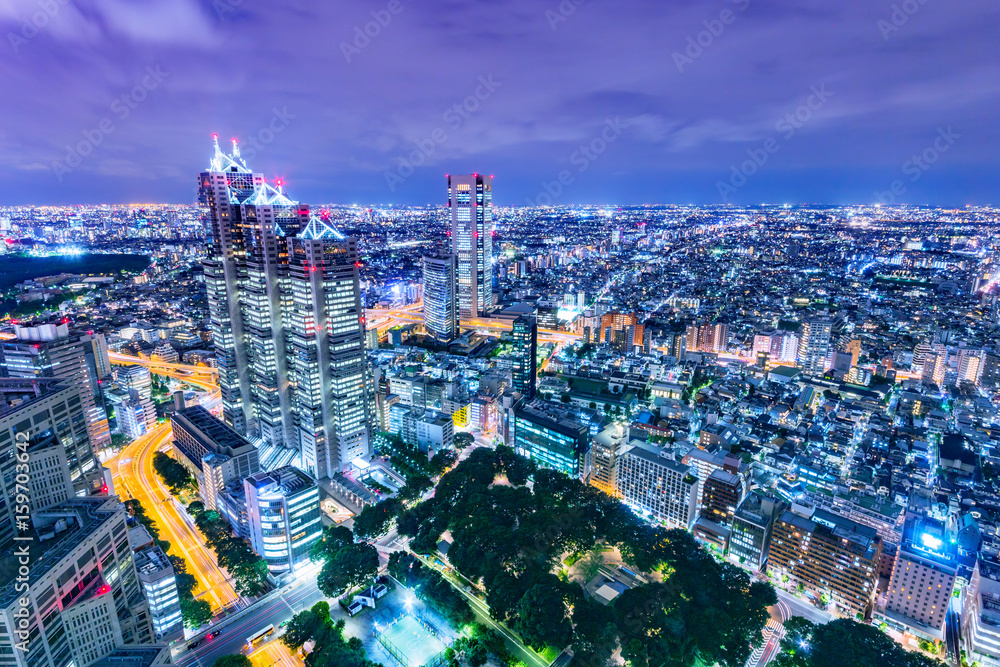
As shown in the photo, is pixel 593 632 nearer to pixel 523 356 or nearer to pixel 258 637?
pixel 258 637

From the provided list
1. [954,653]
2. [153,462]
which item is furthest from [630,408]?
[153,462]

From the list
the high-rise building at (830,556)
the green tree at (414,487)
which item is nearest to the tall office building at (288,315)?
the green tree at (414,487)

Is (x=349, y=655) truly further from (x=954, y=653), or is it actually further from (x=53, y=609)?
(x=954, y=653)

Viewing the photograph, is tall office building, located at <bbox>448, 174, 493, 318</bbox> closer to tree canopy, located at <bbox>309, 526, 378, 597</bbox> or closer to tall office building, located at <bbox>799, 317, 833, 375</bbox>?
tall office building, located at <bbox>799, 317, 833, 375</bbox>

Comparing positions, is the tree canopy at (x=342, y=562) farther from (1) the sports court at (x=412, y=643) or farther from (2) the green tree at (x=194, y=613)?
(2) the green tree at (x=194, y=613)

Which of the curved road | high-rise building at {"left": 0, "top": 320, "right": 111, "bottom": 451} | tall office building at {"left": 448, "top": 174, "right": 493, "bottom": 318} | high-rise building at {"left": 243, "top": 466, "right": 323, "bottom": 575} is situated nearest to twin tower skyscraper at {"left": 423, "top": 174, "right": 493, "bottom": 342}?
tall office building at {"left": 448, "top": 174, "right": 493, "bottom": 318}
